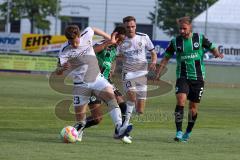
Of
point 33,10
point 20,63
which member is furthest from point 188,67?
point 33,10

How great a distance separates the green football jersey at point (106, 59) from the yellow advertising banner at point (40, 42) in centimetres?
3007

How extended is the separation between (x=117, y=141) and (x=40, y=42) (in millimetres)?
32127

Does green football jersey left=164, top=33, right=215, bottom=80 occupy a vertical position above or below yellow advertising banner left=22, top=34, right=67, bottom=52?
above

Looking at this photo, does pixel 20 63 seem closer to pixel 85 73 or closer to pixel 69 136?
pixel 85 73

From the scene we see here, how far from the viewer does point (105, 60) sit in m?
14.8

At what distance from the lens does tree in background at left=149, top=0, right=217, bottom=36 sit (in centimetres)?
4538

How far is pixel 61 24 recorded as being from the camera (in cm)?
5516

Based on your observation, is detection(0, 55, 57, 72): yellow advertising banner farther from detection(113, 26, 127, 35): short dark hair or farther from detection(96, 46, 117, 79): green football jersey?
detection(113, 26, 127, 35): short dark hair

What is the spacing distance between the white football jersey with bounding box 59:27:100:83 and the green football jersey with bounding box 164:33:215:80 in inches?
66.2

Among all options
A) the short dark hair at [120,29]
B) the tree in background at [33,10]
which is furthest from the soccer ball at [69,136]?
the tree in background at [33,10]

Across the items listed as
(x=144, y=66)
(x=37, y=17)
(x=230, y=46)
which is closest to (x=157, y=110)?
(x=144, y=66)

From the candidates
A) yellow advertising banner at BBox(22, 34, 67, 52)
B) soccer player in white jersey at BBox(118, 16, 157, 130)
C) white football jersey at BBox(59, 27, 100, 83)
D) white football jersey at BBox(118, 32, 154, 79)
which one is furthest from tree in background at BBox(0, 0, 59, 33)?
white football jersey at BBox(59, 27, 100, 83)

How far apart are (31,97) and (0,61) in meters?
17.6

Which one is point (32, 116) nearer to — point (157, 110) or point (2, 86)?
point (157, 110)
